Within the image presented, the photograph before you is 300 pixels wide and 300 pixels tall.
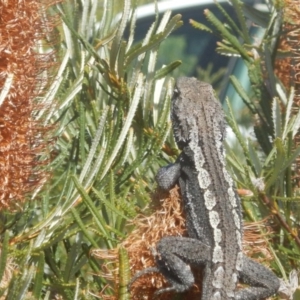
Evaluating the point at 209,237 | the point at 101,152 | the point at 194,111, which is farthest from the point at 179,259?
the point at 194,111

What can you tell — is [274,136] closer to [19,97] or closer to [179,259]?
[179,259]

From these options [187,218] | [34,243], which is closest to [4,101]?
[34,243]

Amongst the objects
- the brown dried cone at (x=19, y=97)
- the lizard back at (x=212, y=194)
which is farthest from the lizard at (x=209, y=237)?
the brown dried cone at (x=19, y=97)

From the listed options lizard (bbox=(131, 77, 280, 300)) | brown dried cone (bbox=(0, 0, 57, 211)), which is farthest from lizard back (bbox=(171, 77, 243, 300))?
brown dried cone (bbox=(0, 0, 57, 211))

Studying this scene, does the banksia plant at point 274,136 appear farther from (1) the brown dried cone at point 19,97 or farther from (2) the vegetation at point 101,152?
(1) the brown dried cone at point 19,97

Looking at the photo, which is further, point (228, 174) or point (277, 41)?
point (277, 41)

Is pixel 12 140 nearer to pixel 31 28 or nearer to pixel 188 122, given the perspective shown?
pixel 31 28

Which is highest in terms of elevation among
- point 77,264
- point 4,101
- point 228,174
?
point 4,101
